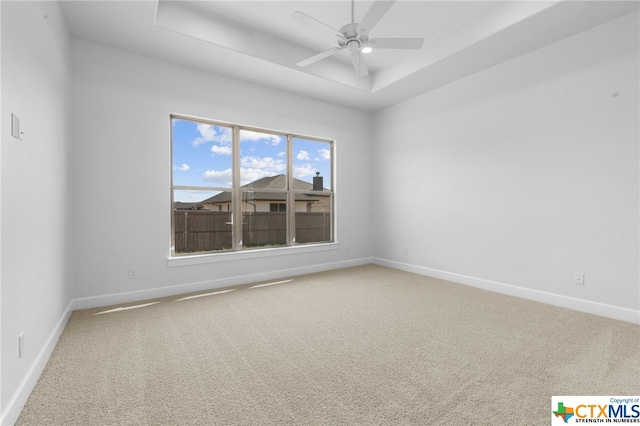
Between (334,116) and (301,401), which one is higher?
(334,116)

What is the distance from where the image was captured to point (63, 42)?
111 inches

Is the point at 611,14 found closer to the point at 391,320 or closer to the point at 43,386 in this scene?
the point at 391,320

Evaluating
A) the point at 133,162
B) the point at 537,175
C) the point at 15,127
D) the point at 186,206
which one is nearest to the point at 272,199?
the point at 186,206

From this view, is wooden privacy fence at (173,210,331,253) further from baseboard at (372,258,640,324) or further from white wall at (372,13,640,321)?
baseboard at (372,258,640,324)

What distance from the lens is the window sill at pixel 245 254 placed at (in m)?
3.75

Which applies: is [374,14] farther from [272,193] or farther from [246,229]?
[246,229]

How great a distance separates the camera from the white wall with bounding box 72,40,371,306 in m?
3.19

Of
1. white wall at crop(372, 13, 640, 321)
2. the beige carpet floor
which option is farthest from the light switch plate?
white wall at crop(372, 13, 640, 321)

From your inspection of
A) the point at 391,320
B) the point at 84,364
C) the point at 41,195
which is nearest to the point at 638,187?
the point at 391,320

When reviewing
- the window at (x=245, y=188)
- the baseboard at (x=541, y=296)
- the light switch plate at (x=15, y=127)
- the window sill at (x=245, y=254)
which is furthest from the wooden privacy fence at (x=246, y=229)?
the light switch plate at (x=15, y=127)

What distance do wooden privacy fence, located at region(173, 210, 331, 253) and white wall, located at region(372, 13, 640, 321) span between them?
160cm

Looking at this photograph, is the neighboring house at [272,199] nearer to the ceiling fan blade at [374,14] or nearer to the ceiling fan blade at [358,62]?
the ceiling fan blade at [358,62]

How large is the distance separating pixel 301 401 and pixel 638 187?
3.54 m

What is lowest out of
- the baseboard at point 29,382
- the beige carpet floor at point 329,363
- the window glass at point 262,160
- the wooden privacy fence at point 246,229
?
the beige carpet floor at point 329,363
